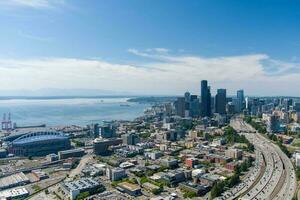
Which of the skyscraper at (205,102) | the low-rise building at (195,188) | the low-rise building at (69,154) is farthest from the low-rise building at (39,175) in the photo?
the skyscraper at (205,102)

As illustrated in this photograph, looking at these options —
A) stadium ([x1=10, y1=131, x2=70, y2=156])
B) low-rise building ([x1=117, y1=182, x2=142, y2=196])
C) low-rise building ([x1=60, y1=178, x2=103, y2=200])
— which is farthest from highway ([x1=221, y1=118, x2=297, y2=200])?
stadium ([x1=10, y1=131, x2=70, y2=156])

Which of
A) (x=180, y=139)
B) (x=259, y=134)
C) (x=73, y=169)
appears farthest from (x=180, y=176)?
(x=259, y=134)

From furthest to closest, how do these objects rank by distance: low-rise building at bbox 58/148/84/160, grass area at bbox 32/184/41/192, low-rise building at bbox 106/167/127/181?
low-rise building at bbox 58/148/84/160
low-rise building at bbox 106/167/127/181
grass area at bbox 32/184/41/192

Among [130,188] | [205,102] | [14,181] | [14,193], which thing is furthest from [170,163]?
[205,102]

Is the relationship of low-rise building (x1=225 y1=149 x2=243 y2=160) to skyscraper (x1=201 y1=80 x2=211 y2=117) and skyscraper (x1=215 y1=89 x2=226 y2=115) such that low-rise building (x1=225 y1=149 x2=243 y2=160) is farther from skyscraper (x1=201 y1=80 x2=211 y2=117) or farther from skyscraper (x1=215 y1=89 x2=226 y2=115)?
skyscraper (x1=215 y1=89 x2=226 y2=115)

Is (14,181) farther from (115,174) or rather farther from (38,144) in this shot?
(38,144)

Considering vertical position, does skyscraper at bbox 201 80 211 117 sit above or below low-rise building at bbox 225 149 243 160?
above
